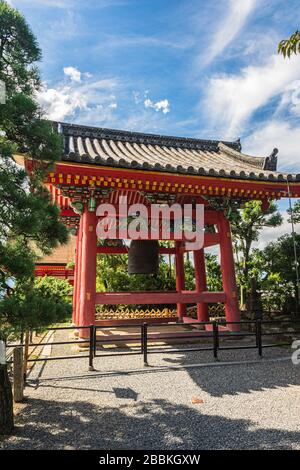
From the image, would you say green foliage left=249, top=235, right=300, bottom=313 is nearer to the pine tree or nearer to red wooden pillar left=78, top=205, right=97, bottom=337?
red wooden pillar left=78, top=205, right=97, bottom=337

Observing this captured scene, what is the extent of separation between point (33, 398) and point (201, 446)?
9.27ft

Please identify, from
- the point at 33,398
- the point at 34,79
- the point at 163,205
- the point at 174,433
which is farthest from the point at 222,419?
the point at 163,205

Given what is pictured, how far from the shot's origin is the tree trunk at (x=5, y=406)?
3791 millimetres

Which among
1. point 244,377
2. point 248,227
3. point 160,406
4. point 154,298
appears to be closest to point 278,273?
point 248,227

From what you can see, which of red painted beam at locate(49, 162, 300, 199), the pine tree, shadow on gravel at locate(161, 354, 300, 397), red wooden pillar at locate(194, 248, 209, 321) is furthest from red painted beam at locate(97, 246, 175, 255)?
the pine tree

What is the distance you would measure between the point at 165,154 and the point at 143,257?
4.03m

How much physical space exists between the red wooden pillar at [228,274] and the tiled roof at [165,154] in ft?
5.86

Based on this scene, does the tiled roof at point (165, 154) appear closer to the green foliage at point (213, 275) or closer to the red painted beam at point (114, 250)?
the red painted beam at point (114, 250)

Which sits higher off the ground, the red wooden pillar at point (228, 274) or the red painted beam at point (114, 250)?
the red painted beam at point (114, 250)

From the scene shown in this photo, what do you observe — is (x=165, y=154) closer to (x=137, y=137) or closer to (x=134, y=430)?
(x=137, y=137)

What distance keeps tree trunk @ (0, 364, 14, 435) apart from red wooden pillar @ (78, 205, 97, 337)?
4.15m

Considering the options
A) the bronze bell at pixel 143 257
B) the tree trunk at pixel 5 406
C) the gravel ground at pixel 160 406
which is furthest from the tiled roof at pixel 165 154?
the tree trunk at pixel 5 406

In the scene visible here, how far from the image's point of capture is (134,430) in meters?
3.85
